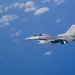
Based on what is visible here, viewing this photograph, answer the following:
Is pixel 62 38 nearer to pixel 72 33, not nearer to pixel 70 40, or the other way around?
pixel 70 40

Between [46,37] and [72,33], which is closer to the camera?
[46,37]

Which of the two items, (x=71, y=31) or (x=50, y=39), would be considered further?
(x=71, y=31)

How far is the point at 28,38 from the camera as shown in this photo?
77.4 m

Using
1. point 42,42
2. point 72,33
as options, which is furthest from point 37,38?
point 72,33

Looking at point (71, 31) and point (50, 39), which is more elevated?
point (71, 31)

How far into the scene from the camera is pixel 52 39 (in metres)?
80.2

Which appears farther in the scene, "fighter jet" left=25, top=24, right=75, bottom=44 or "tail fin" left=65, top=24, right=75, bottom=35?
"tail fin" left=65, top=24, right=75, bottom=35

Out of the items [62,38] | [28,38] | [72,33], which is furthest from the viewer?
[72,33]

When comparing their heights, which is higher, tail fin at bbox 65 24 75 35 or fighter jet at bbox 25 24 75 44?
tail fin at bbox 65 24 75 35

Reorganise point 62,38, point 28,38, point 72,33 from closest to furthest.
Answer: point 28,38, point 62,38, point 72,33

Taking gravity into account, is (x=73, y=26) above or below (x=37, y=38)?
above

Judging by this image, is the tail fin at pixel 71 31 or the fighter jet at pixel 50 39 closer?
the fighter jet at pixel 50 39

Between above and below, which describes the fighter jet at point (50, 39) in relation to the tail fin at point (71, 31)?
below

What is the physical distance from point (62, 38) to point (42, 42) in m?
9.04
